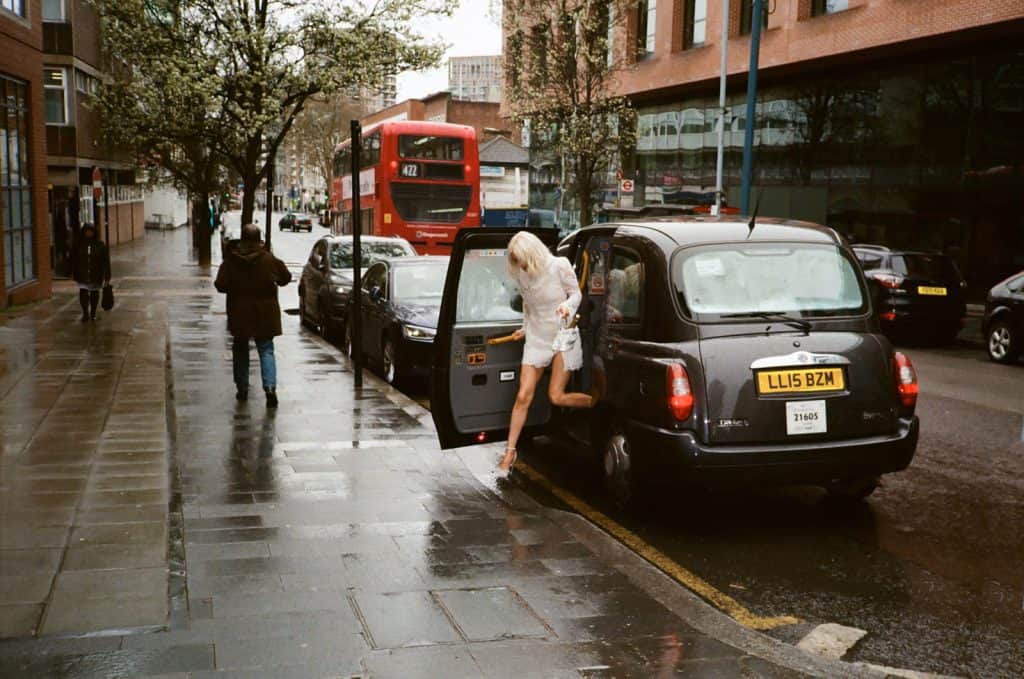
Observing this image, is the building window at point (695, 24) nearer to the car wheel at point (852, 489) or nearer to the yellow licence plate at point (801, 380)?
the car wheel at point (852, 489)

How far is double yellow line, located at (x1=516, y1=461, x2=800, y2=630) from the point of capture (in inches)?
186

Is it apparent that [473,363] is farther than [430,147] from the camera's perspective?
No

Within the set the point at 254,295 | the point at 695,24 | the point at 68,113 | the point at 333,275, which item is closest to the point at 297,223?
the point at 68,113

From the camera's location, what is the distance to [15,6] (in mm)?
19312

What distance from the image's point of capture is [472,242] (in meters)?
7.11

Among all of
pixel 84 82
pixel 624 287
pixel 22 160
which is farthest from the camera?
pixel 84 82

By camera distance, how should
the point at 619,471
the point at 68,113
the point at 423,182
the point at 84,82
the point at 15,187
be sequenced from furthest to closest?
1. the point at 84,82
2. the point at 68,113
3. the point at 423,182
4. the point at 15,187
5. the point at 619,471

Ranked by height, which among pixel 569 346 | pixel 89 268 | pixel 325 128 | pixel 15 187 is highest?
pixel 325 128

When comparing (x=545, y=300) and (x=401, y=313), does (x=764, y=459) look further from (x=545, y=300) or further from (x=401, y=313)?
(x=401, y=313)

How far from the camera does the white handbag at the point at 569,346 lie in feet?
21.9

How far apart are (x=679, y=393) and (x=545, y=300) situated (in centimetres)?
137

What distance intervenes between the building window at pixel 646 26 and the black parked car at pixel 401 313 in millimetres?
25286

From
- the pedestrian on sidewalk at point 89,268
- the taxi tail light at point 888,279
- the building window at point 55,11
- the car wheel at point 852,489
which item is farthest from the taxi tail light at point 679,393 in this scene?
the building window at point 55,11

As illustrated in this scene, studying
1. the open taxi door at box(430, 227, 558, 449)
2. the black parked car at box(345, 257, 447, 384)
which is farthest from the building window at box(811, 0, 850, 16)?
the open taxi door at box(430, 227, 558, 449)
